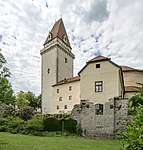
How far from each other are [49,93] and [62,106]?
503 cm

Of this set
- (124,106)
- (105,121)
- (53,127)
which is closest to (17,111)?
(53,127)

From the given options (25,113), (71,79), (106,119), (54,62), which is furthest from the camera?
(54,62)

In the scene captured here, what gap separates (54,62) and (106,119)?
85.9 feet

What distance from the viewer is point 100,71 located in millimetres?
23188

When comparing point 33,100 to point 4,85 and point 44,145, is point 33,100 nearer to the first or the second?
point 44,145

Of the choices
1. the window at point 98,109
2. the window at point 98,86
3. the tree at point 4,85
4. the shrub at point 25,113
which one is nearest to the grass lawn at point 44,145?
the tree at point 4,85

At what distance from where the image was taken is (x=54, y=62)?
45625 millimetres

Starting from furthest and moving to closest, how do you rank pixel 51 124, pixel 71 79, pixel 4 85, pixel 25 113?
pixel 71 79 → pixel 25 113 → pixel 51 124 → pixel 4 85

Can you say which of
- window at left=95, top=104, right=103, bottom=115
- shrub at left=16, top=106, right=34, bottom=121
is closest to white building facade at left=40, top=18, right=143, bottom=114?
window at left=95, top=104, right=103, bottom=115

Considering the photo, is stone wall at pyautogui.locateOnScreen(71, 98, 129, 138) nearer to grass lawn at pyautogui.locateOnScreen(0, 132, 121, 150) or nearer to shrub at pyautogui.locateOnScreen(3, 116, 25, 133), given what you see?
shrub at pyautogui.locateOnScreen(3, 116, 25, 133)

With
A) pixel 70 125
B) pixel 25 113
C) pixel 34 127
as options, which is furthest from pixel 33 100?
pixel 34 127

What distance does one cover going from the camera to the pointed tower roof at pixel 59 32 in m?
49.2

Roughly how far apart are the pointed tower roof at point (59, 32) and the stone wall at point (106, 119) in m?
28.7

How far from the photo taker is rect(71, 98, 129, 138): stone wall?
825 inches
